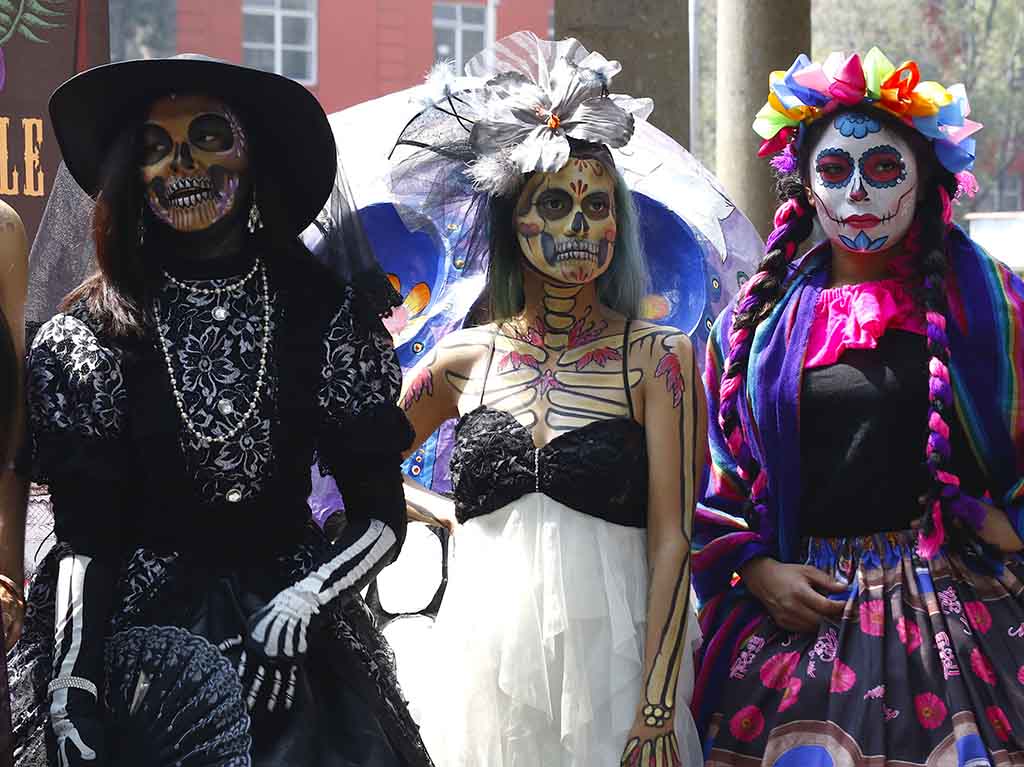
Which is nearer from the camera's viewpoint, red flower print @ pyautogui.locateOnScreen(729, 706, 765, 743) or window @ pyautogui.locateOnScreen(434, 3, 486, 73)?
red flower print @ pyautogui.locateOnScreen(729, 706, 765, 743)

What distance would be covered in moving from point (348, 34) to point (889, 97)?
80.2 ft

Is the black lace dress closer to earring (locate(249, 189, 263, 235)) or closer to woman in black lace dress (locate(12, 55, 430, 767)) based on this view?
woman in black lace dress (locate(12, 55, 430, 767))

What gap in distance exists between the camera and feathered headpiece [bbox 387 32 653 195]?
3889mm

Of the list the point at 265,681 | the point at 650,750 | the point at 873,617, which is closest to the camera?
the point at 265,681

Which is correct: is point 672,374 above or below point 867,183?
below

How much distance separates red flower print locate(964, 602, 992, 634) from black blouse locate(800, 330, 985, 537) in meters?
0.24

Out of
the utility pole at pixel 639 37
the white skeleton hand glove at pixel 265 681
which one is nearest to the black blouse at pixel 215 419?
the white skeleton hand glove at pixel 265 681

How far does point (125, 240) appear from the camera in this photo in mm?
3289

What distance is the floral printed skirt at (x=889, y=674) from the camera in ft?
11.8

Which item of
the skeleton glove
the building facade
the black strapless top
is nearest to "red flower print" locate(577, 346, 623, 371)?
the black strapless top

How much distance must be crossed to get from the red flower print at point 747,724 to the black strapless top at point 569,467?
50 centimetres

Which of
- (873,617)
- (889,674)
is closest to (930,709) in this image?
(889,674)

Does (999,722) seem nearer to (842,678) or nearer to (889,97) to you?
(842,678)

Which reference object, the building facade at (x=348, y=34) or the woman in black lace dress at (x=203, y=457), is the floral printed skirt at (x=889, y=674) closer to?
the woman in black lace dress at (x=203, y=457)
